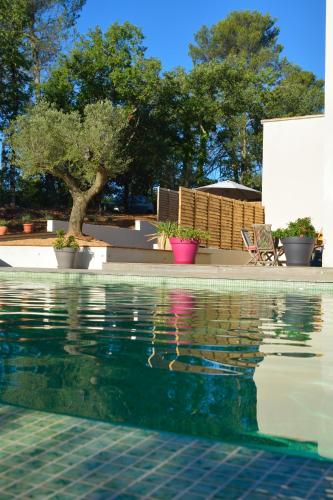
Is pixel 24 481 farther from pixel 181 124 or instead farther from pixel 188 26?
pixel 188 26

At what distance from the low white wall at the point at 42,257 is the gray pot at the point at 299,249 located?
458cm

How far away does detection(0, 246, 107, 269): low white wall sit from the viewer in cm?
1359

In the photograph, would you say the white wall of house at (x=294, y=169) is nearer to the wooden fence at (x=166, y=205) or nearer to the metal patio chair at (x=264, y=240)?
the metal patio chair at (x=264, y=240)

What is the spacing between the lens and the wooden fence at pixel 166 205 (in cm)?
1647

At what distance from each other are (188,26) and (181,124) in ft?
33.6

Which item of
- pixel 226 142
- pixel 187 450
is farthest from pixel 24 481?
pixel 226 142

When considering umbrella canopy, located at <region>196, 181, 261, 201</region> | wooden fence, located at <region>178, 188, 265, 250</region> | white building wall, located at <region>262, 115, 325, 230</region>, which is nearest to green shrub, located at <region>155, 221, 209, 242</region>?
wooden fence, located at <region>178, 188, 265, 250</region>

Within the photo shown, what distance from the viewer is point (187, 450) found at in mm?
1349

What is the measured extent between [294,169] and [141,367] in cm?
1402

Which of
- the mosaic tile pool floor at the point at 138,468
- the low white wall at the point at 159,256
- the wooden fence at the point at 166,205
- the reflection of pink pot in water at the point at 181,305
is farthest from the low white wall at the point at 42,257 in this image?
the mosaic tile pool floor at the point at 138,468

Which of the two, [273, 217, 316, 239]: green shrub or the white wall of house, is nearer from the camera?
[273, 217, 316, 239]: green shrub

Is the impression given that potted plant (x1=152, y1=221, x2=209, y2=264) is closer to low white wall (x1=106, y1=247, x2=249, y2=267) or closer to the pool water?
low white wall (x1=106, y1=247, x2=249, y2=267)

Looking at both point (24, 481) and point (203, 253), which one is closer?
point (24, 481)

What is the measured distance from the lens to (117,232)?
17172 mm
